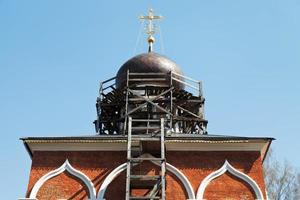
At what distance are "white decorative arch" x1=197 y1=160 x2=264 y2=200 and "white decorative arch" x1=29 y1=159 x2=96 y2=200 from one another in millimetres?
2622

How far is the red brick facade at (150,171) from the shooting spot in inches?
459

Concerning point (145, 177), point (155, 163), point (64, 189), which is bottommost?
point (64, 189)

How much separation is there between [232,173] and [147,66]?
17.6 feet

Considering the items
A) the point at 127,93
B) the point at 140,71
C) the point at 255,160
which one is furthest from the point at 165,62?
the point at 255,160

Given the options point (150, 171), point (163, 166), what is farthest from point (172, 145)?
point (163, 166)

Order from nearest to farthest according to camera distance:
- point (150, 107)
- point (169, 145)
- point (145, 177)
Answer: point (145, 177) < point (169, 145) < point (150, 107)

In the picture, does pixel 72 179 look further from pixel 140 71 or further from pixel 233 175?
pixel 140 71

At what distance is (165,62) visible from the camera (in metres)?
16.0

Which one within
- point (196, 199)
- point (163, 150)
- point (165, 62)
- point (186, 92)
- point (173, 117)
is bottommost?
point (196, 199)

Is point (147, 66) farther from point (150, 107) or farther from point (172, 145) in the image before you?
point (172, 145)

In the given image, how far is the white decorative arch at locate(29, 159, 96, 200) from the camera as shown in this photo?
1162 cm

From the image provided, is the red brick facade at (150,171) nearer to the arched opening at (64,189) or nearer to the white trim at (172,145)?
the arched opening at (64,189)

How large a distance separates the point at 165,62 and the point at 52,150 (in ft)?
17.9

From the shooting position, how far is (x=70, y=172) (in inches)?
471
